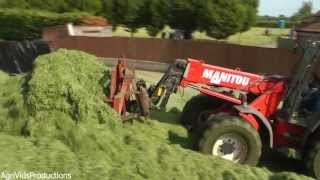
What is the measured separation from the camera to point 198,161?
28.8ft

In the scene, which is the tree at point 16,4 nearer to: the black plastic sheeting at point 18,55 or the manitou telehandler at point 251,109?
the black plastic sheeting at point 18,55

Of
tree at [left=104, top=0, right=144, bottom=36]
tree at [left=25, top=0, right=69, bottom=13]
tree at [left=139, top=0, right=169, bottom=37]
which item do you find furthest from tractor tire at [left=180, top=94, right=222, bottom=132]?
tree at [left=104, top=0, right=144, bottom=36]

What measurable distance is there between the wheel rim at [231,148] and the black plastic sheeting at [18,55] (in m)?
13.5

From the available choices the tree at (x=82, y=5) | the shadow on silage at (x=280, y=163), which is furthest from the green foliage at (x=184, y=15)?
the shadow on silage at (x=280, y=163)

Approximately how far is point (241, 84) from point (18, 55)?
14.4 meters

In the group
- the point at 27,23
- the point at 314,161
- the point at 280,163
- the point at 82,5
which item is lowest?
the point at 280,163

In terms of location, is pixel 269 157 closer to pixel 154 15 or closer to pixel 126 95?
pixel 126 95

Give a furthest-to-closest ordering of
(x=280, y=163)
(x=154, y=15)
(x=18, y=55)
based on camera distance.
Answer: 1. (x=154, y=15)
2. (x=18, y=55)
3. (x=280, y=163)

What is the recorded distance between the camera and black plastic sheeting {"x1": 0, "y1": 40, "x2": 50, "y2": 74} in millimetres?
22534

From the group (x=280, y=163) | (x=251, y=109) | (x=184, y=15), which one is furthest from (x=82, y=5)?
(x=251, y=109)

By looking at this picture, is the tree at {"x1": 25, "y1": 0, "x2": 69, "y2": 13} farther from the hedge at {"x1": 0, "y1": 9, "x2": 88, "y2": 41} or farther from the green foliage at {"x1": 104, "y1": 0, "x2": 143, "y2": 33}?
the hedge at {"x1": 0, "y1": 9, "x2": 88, "y2": 41}

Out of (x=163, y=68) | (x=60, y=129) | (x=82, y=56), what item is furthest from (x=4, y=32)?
(x=60, y=129)

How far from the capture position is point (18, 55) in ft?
76.6

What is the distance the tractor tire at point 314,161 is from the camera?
9.48 metres
